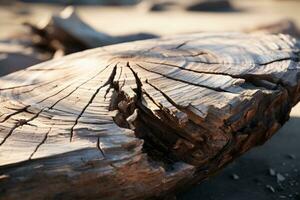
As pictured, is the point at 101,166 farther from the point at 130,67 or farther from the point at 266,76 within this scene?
the point at 266,76

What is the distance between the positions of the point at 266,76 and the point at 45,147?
1062 mm

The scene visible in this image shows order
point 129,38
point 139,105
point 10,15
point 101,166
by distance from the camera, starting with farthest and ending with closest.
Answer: point 10,15, point 129,38, point 139,105, point 101,166

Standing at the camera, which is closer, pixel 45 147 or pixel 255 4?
pixel 45 147

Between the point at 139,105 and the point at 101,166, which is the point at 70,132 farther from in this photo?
the point at 139,105

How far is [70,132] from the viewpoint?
5.72ft

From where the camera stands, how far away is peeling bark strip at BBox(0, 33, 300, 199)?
5.41ft

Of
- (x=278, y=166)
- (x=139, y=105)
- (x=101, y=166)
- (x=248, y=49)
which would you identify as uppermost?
(x=248, y=49)

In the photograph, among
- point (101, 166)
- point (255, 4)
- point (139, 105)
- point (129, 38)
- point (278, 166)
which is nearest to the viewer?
point (101, 166)

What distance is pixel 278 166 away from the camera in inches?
110

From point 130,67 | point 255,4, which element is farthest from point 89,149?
point 255,4

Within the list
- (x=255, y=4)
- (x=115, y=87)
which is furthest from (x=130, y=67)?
(x=255, y=4)

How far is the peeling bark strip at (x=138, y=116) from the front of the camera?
5.41ft

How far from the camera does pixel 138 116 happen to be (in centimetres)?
194

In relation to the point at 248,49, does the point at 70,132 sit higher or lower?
lower
